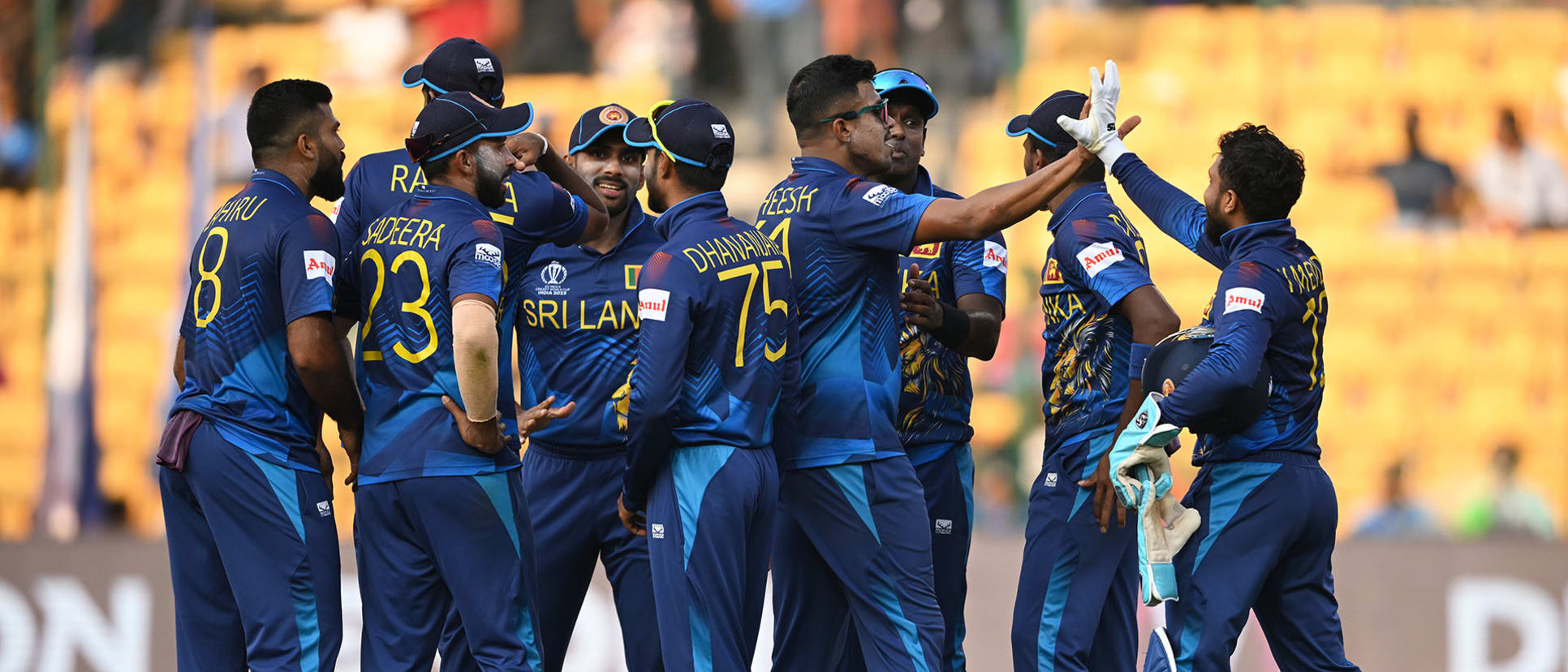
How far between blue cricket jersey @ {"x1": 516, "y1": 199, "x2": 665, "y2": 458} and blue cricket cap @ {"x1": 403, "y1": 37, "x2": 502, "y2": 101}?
70cm

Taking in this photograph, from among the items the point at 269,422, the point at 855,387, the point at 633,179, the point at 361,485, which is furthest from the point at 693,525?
the point at 633,179

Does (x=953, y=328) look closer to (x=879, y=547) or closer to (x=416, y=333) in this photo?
(x=879, y=547)

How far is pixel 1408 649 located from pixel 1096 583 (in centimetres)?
420

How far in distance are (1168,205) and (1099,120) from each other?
666mm

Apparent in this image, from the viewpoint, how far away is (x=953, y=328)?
19.2ft

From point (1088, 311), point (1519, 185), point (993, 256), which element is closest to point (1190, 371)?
point (1088, 311)

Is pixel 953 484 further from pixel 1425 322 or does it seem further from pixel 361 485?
pixel 1425 322

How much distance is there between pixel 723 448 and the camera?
199 inches

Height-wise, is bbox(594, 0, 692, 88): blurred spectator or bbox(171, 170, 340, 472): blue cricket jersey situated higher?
bbox(594, 0, 692, 88): blurred spectator

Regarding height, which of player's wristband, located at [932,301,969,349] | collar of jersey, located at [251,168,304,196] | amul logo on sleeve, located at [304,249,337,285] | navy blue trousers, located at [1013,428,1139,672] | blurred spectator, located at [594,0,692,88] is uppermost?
blurred spectator, located at [594,0,692,88]

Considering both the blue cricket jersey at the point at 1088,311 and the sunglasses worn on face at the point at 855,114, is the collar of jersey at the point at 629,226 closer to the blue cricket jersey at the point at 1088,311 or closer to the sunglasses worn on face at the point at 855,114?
the sunglasses worn on face at the point at 855,114

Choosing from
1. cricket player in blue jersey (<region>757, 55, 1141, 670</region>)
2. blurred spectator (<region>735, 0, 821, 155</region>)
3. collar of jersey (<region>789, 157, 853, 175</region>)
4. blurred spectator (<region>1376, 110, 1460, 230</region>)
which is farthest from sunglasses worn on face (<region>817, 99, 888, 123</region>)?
blurred spectator (<region>1376, 110, 1460, 230</region>)

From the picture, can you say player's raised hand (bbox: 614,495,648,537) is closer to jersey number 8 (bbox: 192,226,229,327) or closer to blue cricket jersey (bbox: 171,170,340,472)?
blue cricket jersey (bbox: 171,170,340,472)

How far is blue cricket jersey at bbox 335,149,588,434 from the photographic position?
5664mm
